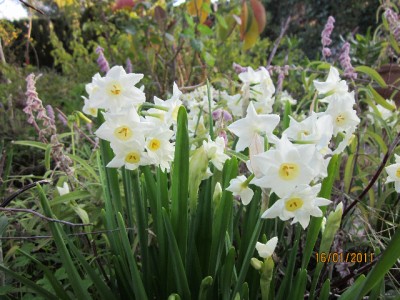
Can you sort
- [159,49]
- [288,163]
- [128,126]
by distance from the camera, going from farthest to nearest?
[159,49], [128,126], [288,163]

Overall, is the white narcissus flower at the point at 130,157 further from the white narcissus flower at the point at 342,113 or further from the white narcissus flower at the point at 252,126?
the white narcissus flower at the point at 342,113

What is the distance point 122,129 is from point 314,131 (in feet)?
1.07

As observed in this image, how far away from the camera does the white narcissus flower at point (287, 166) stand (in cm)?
63

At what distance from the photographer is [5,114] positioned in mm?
2848

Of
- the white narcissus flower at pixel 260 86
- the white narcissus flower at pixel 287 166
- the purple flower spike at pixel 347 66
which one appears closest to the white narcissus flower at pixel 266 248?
the white narcissus flower at pixel 287 166

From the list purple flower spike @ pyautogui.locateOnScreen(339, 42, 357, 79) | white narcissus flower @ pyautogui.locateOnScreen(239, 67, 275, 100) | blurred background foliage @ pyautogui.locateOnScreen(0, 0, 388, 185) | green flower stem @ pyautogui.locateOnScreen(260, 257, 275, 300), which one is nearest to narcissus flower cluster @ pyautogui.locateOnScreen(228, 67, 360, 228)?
green flower stem @ pyautogui.locateOnScreen(260, 257, 275, 300)

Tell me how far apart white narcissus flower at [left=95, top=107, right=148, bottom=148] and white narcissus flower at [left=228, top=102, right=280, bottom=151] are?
0.16 metres

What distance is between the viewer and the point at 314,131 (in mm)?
731

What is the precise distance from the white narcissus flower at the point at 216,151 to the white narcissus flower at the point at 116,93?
6.1 inches

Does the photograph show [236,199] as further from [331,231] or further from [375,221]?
[375,221]

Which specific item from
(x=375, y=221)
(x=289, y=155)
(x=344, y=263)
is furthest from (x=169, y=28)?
(x=289, y=155)

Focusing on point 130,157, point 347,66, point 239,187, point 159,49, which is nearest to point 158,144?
point 130,157

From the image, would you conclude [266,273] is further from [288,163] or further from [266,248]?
[288,163]
